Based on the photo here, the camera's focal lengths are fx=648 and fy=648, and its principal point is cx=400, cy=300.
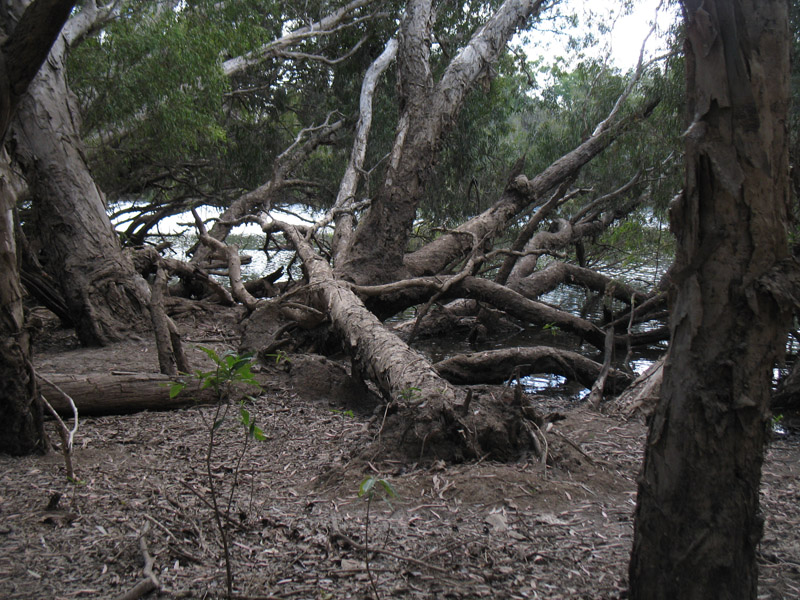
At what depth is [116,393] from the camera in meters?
4.07

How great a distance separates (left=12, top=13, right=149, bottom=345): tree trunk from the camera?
18.3 ft

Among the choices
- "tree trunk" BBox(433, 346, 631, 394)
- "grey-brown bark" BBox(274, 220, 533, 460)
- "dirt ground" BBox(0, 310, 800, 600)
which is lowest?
"dirt ground" BBox(0, 310, 800, 600)

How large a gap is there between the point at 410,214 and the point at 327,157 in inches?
274

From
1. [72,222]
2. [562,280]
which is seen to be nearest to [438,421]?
[72,222]

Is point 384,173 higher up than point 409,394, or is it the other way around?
point 384,173

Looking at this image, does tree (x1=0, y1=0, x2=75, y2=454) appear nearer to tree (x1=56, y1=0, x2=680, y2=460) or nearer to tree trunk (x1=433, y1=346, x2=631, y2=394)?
tree (x1=56, y1=0, x2=680, y2=460)

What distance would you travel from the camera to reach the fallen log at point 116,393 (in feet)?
12.9

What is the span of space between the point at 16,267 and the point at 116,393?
4.26 ft

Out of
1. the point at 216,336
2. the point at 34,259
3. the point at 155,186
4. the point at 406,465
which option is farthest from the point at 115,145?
the point at 406,465

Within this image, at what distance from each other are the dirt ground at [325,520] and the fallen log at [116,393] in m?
0.21

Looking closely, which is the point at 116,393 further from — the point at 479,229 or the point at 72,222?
the point at 479,229

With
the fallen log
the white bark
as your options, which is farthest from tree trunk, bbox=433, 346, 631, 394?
the white bark

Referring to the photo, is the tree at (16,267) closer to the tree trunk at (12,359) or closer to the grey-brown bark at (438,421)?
the tree trunk at (12,359)

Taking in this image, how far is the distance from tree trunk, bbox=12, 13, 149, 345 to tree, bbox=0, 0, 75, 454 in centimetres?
257
